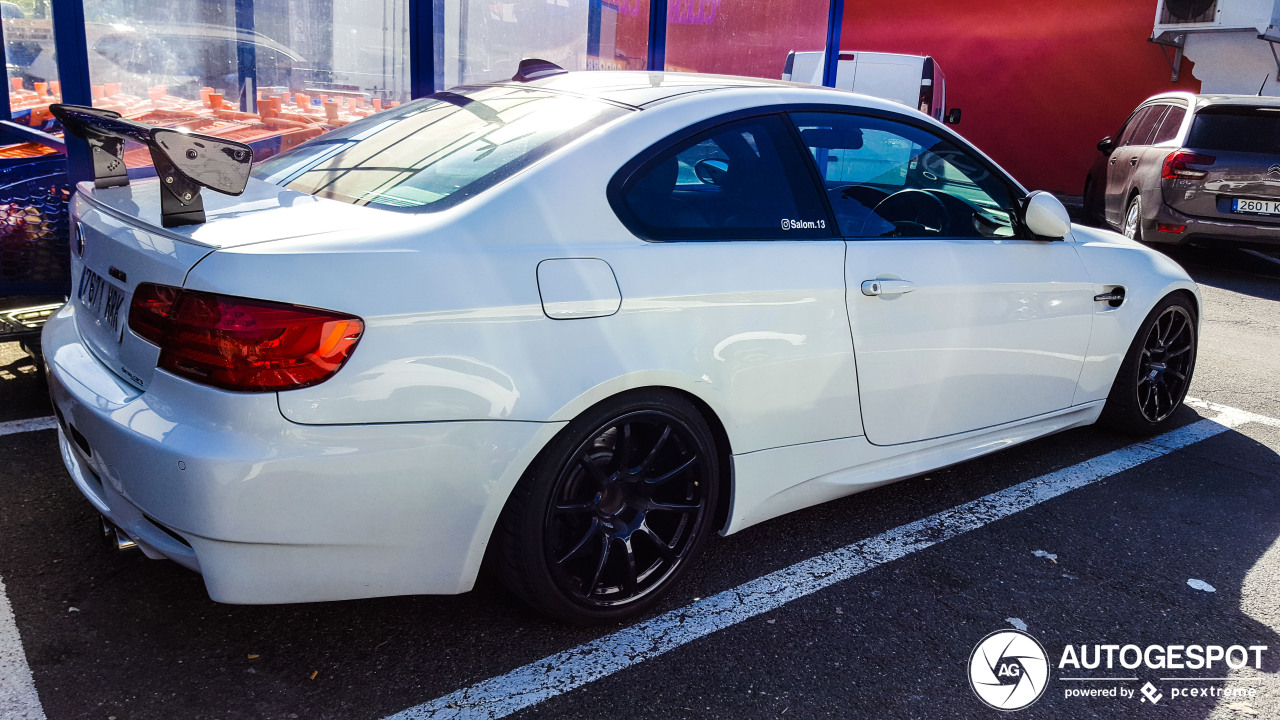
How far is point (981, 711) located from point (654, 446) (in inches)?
40.6

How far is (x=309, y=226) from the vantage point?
2.30m

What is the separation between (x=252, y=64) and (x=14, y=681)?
460 cm

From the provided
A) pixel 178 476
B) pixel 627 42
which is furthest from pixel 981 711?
pixel 627 42

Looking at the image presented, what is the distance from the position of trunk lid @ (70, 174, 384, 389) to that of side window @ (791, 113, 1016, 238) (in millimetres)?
1441

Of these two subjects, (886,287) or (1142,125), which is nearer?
(886,287)

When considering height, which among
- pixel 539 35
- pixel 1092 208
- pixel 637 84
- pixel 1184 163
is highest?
pixel 539 35

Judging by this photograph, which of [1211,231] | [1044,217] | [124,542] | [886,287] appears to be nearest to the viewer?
[124,542]

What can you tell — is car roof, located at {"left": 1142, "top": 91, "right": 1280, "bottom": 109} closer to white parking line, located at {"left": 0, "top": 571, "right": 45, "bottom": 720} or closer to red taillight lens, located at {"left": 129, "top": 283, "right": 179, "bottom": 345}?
red taillight lens, located at {"left": 129, "top": 283, "right": 179, "bottom": 345}

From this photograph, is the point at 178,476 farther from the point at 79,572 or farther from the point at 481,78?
the point at 481,78

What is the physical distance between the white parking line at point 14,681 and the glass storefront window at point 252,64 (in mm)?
3590

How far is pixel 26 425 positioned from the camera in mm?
3928

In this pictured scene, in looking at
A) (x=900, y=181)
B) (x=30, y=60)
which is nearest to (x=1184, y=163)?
(x=900, y=181)

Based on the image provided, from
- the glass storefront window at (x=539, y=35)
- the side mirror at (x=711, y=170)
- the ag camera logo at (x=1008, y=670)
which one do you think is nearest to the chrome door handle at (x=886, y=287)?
the side mirror at (x=711, y=170)

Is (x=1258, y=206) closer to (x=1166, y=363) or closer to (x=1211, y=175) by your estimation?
(x=1211, y=175)
